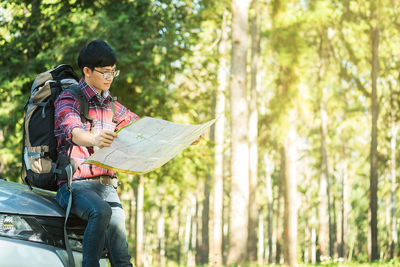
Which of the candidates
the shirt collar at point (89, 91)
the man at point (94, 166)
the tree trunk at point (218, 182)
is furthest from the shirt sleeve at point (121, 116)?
the tree trunk at point (218, 182)

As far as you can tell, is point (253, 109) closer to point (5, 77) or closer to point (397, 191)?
point (5, 77)

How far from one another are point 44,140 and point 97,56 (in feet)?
2.07

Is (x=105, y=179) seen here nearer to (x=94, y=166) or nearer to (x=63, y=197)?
(x=94, y=166)

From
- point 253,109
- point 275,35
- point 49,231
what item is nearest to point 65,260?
point 49,231

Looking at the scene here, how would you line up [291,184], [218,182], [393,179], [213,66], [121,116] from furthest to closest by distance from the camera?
[393,179]
[218,182]
[291,184]
[213,66]
[121,116]

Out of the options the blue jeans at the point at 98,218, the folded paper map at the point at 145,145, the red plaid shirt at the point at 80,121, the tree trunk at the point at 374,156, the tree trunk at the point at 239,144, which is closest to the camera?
the folded paper map at the point at 145,145

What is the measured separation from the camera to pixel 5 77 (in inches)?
555

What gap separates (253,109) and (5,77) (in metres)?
10.0

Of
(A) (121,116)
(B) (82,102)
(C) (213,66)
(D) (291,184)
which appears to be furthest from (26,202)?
(D) (291,184)

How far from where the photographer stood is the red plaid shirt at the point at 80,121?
368 centimetres

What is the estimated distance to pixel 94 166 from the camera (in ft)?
12.7

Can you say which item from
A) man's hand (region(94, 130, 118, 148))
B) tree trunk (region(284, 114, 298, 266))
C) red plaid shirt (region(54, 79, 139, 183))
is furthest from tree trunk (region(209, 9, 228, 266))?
man's hand (region(94, 130, 118, 148))

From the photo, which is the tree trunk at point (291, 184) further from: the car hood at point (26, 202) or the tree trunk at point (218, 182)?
the car hood at point (26, 202)

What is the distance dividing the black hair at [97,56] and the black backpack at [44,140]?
6.9 inches
